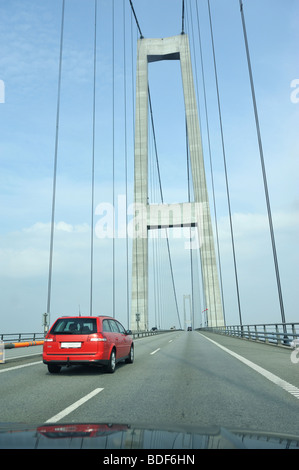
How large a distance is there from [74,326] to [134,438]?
6.53 m

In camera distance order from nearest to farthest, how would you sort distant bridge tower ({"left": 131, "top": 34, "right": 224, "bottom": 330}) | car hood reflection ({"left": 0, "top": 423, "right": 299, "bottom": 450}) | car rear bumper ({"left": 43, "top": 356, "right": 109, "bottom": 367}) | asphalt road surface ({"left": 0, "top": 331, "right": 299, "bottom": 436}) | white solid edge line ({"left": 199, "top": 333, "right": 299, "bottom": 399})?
car hood reflection ({"left": 0, "top": 423, "right": 299, "bottom": 450}), asphalt road surface ({"left": 0, "top": 331, "right": 299, "bottom": 436}), white solid edge line ({"left": 199, "top": 333, "right": 299, "bottom": 399}), car rear bumper ({"left": 43, "top": 356, "right": 109, "bottom": 367}), distant bridge tower ({"left": 131, "top": 34, "right": 224, "bottom": 330})

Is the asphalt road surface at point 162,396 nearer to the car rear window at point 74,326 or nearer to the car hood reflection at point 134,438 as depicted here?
the car hood reflection at point 134,438

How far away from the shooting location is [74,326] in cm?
903

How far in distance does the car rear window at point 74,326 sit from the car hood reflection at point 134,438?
18.5 ft

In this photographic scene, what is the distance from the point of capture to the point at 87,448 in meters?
2.53

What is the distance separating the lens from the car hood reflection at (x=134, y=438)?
101 inches

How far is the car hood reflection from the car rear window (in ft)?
18.5

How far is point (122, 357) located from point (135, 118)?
32884 mm

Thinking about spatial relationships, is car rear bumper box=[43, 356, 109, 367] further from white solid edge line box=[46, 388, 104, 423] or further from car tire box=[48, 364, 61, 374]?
white solid edge line box=[46, 388, 104, 423]

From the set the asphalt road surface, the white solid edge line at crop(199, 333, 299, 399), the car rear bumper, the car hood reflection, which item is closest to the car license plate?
the car rear bumper

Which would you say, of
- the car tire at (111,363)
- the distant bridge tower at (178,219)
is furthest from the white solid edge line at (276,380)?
the distant bridge tower at (178,219)

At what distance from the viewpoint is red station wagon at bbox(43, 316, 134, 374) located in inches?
337
